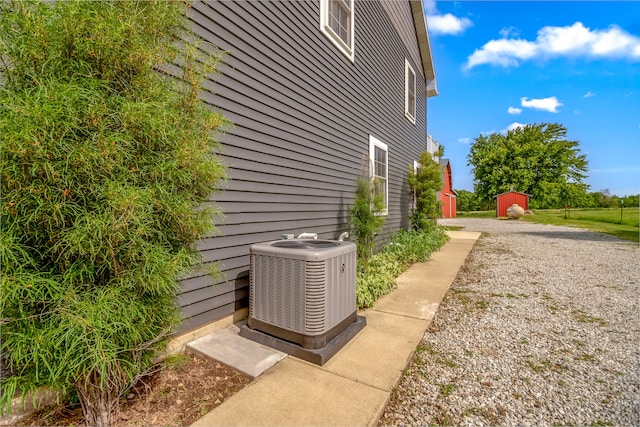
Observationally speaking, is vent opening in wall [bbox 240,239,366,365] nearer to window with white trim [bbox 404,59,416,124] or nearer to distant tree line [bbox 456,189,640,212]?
window with white trim [bbox 404,59,416,124]

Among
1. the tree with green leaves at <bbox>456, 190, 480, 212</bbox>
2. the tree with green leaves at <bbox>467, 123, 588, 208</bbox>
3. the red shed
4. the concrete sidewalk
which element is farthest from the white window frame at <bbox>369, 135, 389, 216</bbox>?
the tree with green leaves at <bbox>456, 190, 480, 212</bbox>

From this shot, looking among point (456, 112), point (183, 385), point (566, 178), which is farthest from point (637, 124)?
point (566, 178)

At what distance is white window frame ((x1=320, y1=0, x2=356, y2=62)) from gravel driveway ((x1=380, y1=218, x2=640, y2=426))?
14.4ft

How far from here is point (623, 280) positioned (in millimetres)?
5098

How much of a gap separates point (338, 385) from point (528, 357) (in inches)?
70.6

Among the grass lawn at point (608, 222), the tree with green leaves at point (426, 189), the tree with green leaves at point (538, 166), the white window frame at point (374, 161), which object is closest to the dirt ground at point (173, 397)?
the white window frame at point (374, 161)

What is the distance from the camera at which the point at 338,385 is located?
205 cm

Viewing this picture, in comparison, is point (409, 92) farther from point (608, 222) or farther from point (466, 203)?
point (466, 203)

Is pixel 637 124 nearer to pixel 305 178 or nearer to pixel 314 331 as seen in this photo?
pixel 305 178

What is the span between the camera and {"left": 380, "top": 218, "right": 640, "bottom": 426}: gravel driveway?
6.23 ft

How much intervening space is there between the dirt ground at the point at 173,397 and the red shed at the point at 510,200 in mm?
30835

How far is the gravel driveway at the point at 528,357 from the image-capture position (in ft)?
6.23

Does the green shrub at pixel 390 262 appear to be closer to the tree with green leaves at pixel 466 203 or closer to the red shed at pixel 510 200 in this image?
the red shed at pixel 510 200

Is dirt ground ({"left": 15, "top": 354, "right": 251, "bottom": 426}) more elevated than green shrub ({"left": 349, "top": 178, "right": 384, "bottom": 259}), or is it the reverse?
green shrub ({"left": 349, "top": 178, "right": 384, "bottom": 259})
